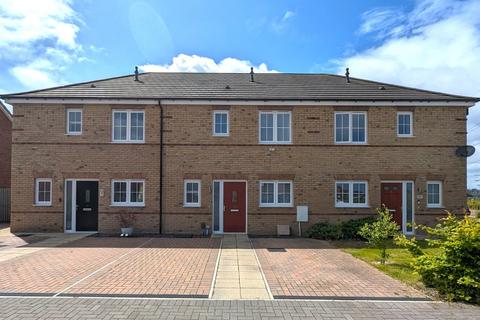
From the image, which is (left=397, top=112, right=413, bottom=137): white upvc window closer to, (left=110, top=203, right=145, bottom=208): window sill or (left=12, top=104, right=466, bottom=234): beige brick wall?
(left=12, top=104, right=466, bottom=234): beige brick wall

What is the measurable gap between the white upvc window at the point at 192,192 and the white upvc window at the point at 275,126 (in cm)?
357

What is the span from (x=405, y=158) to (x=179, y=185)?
10.2m

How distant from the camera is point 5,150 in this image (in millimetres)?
22984

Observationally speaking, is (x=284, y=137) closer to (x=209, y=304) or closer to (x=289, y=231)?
(x=289, y=231)

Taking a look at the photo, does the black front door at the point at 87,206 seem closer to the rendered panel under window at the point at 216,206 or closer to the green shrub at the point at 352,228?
the rendered panel under window at the point at 216,206

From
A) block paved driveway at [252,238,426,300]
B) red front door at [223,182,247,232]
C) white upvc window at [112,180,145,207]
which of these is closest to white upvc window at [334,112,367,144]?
red front door at [223,182,247,232]

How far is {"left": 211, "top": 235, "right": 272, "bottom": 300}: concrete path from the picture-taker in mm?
7535

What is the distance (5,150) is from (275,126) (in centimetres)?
1791

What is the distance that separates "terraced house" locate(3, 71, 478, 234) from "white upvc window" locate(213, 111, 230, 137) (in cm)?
5

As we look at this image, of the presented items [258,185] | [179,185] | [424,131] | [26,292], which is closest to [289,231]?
[258,185]

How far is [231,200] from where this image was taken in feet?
52.7

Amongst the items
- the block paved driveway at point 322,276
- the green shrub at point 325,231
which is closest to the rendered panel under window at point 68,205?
the block paved driveway at point 322,276

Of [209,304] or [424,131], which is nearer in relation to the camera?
[209,304]

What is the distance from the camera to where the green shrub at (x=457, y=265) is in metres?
7.26
